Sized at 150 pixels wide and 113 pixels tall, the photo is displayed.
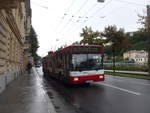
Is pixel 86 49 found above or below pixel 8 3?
below

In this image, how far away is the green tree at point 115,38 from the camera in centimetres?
3806

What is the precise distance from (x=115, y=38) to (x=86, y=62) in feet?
76.1

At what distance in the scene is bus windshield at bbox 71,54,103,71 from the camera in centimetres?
1558

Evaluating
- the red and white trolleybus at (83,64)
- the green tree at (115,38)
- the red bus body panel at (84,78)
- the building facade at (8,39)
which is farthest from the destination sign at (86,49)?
the green tree at (115,38)

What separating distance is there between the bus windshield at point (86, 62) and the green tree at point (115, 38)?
2187cm

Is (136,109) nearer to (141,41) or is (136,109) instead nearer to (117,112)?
(117,112)

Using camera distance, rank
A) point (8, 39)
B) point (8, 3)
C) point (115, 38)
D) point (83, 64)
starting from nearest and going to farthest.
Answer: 1. point (8, 3)
2. point (83, 64)
3. point (8, 39)
4. point (115, 38)

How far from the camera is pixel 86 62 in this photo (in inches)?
623

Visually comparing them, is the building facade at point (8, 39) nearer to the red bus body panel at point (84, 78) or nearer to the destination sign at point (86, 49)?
the red bus body panel at point (84, 78)

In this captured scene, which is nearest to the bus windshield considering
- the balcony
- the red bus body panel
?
the red bus body panel

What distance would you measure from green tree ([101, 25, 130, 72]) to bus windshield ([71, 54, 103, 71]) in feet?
71.8

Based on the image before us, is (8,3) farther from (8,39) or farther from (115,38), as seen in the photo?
(115,38)

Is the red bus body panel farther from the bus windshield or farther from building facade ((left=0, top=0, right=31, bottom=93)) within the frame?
building facade ((left=0, top=0, right=31, bottom=93))

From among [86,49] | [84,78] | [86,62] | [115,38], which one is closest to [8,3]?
[86,49]
